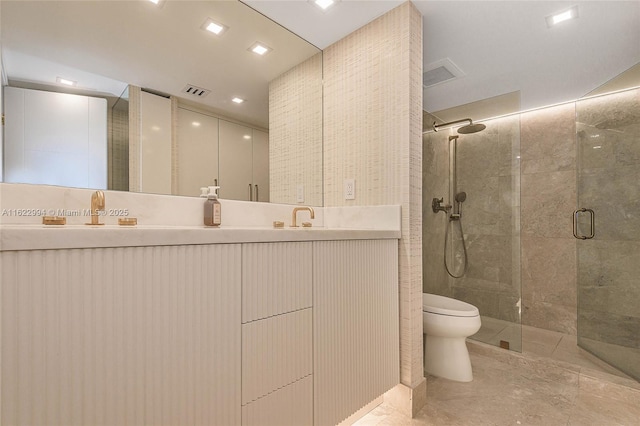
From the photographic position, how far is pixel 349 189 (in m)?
1.85

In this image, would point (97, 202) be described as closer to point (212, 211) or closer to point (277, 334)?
point (212, 211)

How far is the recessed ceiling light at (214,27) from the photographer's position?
153 cm

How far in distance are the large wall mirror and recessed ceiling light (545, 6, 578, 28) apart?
1.36 m

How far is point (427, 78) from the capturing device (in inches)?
93.7

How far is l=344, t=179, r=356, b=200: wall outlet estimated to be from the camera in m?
1.83

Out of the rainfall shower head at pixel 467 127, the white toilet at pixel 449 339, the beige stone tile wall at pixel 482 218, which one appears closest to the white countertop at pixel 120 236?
the white toilet at pixel 449 339

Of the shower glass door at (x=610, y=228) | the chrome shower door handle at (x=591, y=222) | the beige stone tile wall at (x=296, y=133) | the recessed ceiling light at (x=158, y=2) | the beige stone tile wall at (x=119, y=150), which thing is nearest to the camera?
the beige stone tile wall at (x=119, y=150)

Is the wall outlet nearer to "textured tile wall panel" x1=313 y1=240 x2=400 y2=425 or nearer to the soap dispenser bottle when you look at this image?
"textured tile wall panel" x1=313 y1=240 x2=400 y2=425

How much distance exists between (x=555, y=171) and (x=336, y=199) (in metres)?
2.39

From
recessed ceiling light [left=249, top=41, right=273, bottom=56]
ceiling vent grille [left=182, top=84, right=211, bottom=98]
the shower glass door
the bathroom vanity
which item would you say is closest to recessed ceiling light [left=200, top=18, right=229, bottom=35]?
recessed ceiling light [left=249, top=41, right=273, bottom=56]

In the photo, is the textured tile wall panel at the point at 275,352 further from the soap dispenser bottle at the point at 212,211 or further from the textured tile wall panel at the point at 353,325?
the soap dispenser bottle at the point at 212,211

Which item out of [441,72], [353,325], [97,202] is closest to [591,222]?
[441,72]

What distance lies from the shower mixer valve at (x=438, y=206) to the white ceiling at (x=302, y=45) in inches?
38.1

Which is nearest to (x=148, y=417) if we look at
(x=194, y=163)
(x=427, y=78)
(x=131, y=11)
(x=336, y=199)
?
(x=194, y=163)
